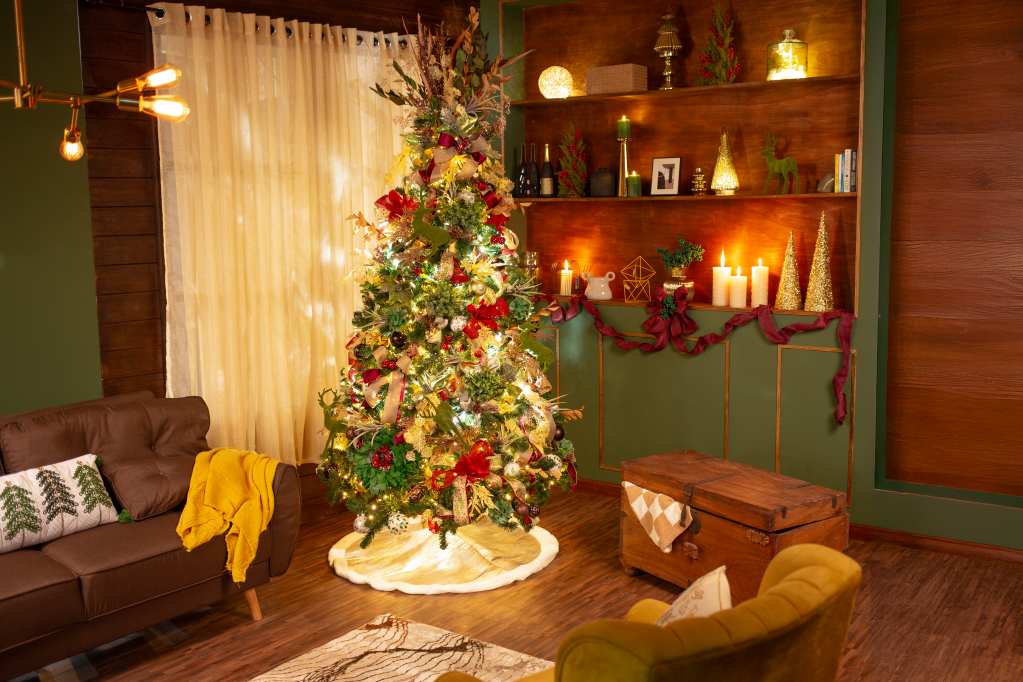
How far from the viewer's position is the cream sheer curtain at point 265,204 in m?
4.18

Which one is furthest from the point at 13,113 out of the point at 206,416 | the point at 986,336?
the point at 986,336

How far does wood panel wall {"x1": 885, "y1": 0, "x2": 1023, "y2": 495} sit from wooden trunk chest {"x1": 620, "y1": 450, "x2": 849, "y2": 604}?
109 cm

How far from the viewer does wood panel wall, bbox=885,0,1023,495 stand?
154 inches

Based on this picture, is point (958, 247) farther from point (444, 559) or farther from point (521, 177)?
point (444, 559)

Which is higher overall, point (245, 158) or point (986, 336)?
point (245, 158)

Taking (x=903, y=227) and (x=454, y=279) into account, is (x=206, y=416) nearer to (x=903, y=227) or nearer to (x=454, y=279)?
(x=454, y=279)

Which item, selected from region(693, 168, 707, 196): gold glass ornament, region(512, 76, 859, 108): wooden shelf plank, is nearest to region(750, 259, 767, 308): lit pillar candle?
region(693, 168, 707, 196): gold glass ornament

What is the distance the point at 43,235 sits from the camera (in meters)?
3.73

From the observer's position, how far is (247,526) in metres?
3.27

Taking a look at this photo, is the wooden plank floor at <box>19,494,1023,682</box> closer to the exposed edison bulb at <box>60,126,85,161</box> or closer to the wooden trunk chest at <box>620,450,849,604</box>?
the wooden trunk chest at <box>620,450,849,604</box>

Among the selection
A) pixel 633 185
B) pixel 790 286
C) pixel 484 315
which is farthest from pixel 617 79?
pixel 484 315

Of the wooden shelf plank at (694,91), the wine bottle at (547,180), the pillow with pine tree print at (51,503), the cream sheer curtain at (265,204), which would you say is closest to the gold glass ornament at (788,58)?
the wooden shelf plank at (694,91)

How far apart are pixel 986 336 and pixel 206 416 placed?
3560 mm

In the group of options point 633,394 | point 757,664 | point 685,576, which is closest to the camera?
point 757,664
